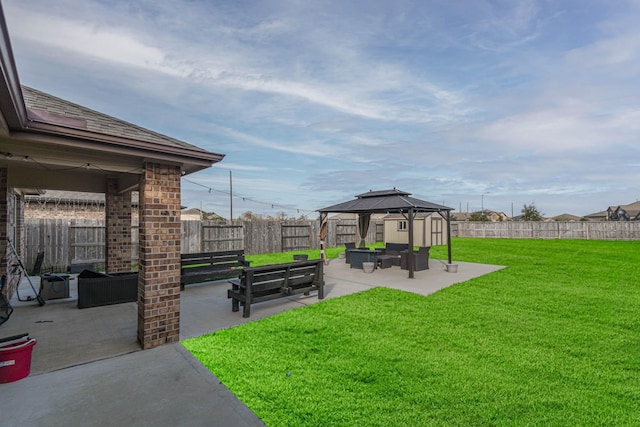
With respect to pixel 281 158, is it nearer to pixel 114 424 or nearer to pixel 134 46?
pixel 134 46

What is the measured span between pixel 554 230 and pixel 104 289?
32.0 m

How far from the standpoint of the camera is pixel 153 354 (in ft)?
12.9

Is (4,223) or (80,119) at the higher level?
(80,119)

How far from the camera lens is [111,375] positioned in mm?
3359

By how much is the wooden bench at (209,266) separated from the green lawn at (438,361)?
3.24 meters

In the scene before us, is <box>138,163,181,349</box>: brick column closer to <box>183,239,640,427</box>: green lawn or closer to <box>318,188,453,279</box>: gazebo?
<box>183,239,640,427</box>: green lawn

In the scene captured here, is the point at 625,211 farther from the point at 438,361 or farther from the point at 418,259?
the point at 438,361

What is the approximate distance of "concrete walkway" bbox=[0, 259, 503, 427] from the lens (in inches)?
103

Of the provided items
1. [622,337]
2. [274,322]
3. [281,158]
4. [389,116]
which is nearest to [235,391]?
[274,322]

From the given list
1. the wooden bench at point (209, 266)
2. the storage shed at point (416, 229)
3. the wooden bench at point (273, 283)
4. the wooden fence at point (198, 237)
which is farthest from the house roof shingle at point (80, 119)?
the storage shed at point (416, 229)

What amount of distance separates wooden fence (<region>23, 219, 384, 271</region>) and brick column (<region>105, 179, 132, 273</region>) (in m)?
3.91

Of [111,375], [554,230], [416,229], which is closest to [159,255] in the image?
[111,375]

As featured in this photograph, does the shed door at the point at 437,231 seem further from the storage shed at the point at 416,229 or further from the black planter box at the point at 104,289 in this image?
the black planter box at the point at 104,289

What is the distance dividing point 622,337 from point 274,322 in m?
5.47
